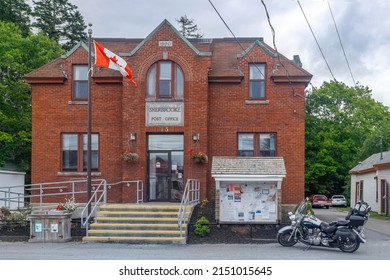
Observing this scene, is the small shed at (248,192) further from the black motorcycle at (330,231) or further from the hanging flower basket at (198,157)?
the hanging flower basket at (198,157)

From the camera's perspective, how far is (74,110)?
2431 centimetres

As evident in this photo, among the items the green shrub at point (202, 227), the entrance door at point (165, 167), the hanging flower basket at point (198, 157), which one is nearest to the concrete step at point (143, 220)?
the green shrub at point (202, 227)

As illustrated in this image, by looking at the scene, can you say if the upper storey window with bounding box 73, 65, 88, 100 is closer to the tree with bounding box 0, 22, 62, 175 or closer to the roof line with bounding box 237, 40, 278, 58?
the roof line with bounding box 237, 40, 278, 58

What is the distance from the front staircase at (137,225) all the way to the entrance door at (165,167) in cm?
369

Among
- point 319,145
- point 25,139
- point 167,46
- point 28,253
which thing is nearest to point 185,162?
point 167,46

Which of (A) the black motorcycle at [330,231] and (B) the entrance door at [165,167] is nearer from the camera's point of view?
(A) the black motorcycle at [330,231]

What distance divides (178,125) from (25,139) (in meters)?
14.8

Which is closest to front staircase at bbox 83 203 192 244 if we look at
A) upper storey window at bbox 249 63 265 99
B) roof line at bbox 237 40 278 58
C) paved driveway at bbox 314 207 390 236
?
upper storey window at bbox 249 63 265 99

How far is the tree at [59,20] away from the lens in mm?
40281

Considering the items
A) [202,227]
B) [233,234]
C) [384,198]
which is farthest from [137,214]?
[384,198]

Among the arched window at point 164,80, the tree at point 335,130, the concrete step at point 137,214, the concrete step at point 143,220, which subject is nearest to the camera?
the concrete step at point 143,220

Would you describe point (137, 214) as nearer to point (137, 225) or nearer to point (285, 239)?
point (137, 225)

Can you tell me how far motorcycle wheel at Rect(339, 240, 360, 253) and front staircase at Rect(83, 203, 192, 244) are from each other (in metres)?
4.84

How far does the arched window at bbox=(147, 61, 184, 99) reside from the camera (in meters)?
23.4
